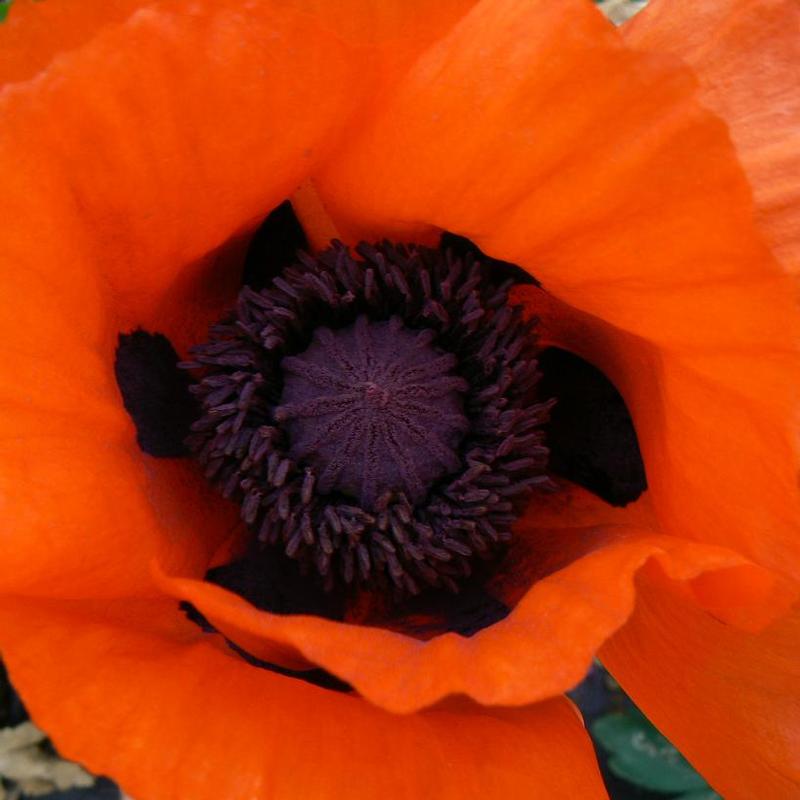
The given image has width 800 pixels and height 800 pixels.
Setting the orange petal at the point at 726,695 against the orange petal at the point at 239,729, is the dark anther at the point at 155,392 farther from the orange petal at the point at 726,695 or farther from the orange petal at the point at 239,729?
the orange petal at the point at 726,695

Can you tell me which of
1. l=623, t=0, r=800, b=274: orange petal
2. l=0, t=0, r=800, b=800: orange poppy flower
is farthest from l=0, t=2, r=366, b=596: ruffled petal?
l=623, t=0, r=800, b=274: orange petal

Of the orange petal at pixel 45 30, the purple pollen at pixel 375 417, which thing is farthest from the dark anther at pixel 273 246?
the orange petal at pixel 45 30

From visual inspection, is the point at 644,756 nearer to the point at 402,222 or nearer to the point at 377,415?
the point at 377,415

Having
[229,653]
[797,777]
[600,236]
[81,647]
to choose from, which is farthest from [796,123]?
[81,647]

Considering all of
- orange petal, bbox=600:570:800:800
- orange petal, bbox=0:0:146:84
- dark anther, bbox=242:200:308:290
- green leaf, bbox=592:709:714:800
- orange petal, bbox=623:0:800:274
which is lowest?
green leaf, bbox=592:709:714:800

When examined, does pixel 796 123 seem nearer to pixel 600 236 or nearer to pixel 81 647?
pixel 600 236

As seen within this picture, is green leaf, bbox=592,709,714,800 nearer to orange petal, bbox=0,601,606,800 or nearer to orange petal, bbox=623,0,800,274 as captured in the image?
orange petal, bbox=0,601,606,800
